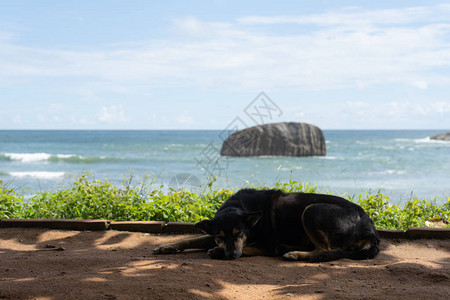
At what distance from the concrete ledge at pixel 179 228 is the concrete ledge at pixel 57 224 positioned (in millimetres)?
935

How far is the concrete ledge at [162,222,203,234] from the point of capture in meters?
6.50

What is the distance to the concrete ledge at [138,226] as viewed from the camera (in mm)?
6590

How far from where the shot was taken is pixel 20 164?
35625mm

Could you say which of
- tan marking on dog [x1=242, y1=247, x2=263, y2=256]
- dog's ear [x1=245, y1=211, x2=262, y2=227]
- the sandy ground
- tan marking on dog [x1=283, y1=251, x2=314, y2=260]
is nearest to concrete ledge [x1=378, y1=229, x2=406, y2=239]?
the sandy ground

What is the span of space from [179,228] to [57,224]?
1.89 metres

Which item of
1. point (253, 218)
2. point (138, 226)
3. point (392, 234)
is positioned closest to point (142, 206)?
point (138, 226)

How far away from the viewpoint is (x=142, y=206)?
288 inches

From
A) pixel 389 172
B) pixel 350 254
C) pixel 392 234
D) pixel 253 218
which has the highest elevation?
pixel 253 218

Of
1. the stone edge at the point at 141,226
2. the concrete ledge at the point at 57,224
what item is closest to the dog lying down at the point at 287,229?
the stone edge at the point at 141,226

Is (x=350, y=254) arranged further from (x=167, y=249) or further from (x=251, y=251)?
(x=167, y=249)

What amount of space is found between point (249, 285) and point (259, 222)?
1.13 m

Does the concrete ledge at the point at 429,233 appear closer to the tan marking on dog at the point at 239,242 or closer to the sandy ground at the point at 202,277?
the sandy ground at the point at 202,277

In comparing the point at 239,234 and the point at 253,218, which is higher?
the point at 253,218

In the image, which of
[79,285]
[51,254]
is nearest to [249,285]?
[79,285]
